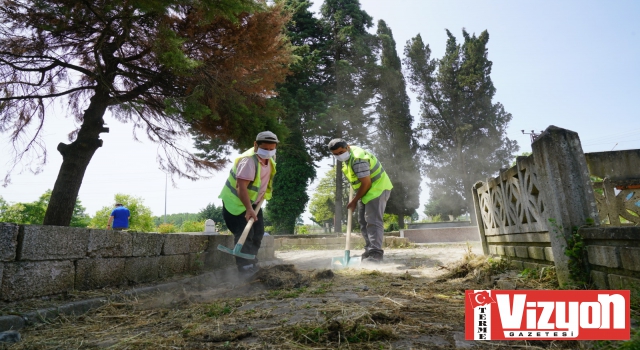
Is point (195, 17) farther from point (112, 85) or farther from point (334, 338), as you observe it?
point (334, 338)

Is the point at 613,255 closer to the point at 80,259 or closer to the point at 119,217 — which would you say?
the point at 80,259

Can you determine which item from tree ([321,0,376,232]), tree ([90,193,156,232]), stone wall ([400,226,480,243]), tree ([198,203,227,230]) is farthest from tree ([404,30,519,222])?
tree ([198,203,227,230])

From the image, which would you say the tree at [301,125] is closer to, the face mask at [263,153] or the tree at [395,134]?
the tree at [395,134]

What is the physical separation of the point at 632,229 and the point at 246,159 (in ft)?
11.7

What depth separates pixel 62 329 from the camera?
2.37 meters

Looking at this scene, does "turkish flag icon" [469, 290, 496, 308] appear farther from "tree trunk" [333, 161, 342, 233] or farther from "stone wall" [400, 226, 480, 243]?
"tree trunk" [333, 161, 342, 233]

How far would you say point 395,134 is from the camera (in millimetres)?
25344

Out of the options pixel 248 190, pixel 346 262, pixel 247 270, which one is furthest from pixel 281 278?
pixel 346 262

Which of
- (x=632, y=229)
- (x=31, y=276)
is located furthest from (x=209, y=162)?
Result: (x=632, y=229)

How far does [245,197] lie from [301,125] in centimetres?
1617

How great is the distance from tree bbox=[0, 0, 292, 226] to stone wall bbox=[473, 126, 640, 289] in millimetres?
3887

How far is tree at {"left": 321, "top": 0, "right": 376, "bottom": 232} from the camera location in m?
21.1

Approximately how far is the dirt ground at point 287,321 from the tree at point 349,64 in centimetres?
1755

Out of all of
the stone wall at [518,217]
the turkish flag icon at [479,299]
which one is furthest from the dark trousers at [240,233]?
the turkish flag icon at [479,299]
